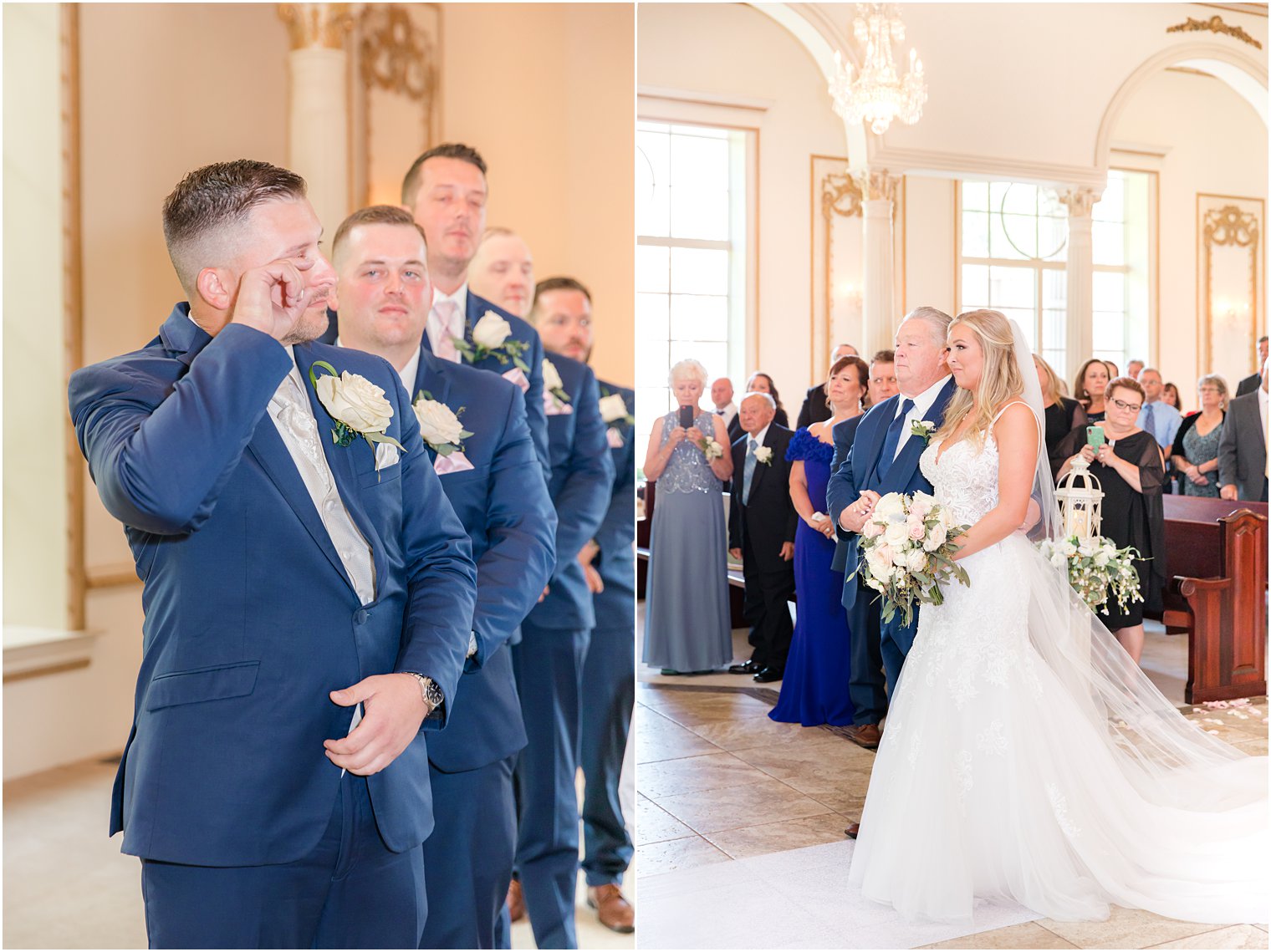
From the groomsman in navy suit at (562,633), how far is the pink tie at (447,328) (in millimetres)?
157

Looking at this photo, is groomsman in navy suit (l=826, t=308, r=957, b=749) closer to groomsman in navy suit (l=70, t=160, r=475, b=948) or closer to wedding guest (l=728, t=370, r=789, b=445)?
wedding guest (l=728, t=370, r=789, b=445)

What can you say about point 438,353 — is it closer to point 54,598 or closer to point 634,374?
point 634,374

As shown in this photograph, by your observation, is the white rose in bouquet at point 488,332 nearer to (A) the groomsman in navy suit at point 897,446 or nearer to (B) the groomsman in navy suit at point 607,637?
(B) the groomsman in navy suit at point 607,637

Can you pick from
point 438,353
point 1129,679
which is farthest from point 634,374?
point 1129,679

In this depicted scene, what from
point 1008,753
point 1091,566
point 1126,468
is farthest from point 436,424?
point 1126,468

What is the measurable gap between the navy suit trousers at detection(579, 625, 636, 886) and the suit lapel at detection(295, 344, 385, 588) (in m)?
0.65

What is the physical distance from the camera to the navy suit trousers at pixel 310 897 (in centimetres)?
156

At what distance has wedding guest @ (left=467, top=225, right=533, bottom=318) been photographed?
214cm

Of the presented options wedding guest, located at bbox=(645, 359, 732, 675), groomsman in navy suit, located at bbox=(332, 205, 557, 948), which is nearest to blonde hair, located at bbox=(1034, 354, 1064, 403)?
wedding guest, located at bbox=(645, 359, 732, 675)

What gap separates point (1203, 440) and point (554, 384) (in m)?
4.45


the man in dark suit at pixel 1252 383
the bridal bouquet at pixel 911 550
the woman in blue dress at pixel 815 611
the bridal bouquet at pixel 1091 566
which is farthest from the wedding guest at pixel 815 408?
the man in dark suit at pixel 1252 383

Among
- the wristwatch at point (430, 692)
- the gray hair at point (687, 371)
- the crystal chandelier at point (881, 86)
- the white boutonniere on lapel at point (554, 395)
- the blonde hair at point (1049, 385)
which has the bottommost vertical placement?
the wristwatch at point (430, 692)

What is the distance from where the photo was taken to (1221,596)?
4895 mm

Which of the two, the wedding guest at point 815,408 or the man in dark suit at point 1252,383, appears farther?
the man in dark suit at point 1252,383
